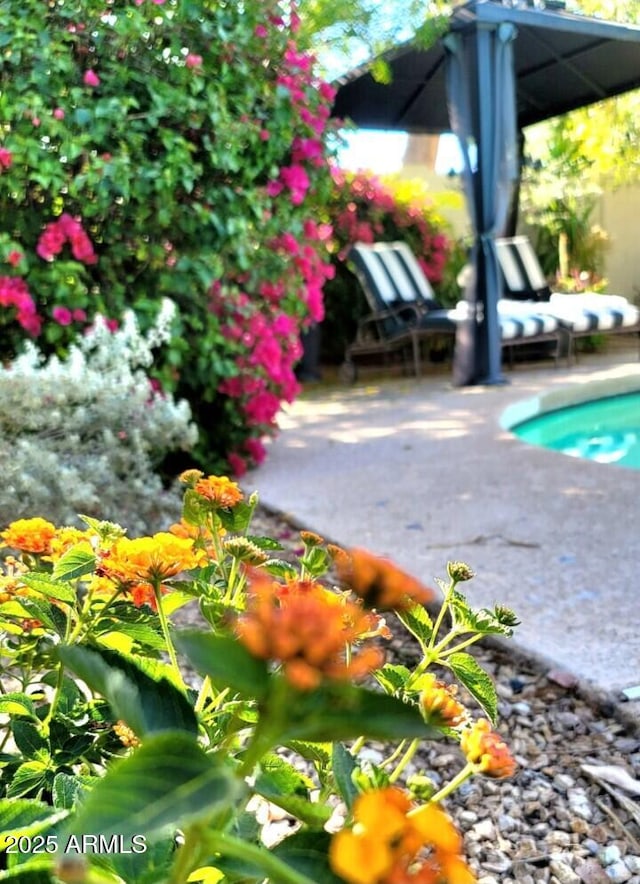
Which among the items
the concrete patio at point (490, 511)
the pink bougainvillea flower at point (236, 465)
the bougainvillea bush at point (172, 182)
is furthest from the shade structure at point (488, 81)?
the pink bougainvillea flower at point (236, 465)

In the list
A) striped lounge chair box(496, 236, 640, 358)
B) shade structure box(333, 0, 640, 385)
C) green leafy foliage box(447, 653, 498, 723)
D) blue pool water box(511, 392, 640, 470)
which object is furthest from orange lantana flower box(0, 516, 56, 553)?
striped lounge chair box(496, 236, 640, 358)

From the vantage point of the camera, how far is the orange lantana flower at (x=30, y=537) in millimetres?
921

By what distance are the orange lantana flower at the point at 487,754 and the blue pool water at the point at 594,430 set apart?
4.59 m

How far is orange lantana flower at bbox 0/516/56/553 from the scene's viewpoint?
921mm

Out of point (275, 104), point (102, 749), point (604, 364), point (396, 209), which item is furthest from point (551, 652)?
point (396, 209)

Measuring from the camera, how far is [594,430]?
19.1 ft

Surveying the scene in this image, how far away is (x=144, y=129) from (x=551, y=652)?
2281 millimetres

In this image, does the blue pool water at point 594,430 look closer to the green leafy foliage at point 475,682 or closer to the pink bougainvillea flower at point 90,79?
the pink bougainvillea flower at point 90,79

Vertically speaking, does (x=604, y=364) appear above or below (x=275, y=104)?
below

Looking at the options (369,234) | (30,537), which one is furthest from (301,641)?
(369,234)

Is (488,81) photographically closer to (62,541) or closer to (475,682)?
(62,541)

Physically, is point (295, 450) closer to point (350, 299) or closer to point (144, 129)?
point (144, 129)

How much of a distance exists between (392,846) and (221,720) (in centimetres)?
39

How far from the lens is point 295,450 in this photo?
4.38 m
